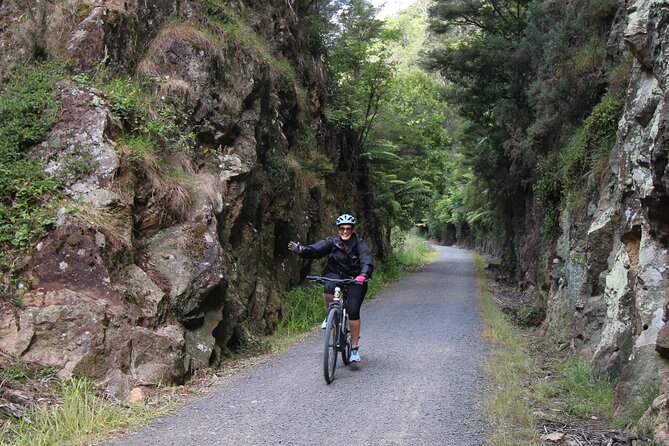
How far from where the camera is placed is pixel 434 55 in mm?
21594

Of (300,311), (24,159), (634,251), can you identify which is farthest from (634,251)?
(24,159)

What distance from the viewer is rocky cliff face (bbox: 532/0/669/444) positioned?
5.29 metres

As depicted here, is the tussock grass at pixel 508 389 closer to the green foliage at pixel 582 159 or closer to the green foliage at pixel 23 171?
the green foliage at pixel 582 159

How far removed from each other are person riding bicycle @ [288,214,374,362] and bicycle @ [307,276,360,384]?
94 millimetres

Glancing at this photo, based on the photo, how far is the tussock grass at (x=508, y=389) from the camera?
504cm

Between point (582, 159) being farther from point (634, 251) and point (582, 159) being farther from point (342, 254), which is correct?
point (342, 254)

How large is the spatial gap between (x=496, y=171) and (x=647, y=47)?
15040 millimetres

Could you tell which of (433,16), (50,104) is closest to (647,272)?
(50,104)

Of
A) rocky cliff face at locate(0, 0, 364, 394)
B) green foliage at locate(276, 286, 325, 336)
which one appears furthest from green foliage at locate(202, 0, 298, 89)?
green foliage at locate(276, 286, 325, 336)

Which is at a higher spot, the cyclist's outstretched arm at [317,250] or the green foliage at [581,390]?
the cyclist's outstretched arm at [317,250]

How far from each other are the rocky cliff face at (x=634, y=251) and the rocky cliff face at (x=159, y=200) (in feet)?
17.0

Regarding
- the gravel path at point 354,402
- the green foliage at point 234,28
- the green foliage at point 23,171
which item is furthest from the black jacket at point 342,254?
the green foliage at point 234,28

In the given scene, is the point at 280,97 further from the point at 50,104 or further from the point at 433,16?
the point at 433,16

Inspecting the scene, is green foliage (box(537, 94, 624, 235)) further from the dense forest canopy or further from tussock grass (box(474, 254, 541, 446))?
tussock grass (box(474, 254, 541, 446))
